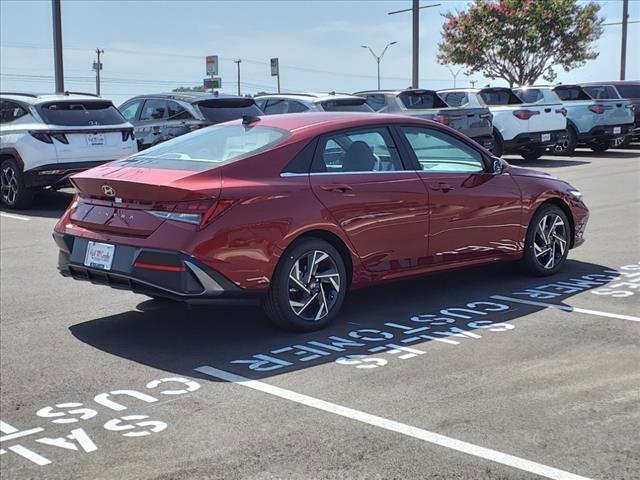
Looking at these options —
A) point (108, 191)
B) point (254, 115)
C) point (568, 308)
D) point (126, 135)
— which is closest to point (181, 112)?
Answer: point (126, 135)

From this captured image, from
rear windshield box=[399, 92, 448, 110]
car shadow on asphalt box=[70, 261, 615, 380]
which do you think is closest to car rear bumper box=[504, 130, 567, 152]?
rear windshield box=[399, 92, 448, 110]

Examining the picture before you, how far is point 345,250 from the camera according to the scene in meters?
6.29

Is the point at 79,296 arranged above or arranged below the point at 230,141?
below

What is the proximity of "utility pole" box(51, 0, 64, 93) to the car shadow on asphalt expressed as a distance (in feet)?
57.1

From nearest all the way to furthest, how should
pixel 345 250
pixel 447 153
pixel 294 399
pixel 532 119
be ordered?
pixel 294 399 < pixel 345 250 < pixel 447 153 < pixel 532 119

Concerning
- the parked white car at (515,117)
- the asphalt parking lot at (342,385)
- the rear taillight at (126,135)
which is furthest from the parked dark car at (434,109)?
the asphalt parking lot at (342,385)

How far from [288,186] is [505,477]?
9.19 ft

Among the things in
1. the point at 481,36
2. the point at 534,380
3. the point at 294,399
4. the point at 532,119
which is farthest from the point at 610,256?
the point at 481,36

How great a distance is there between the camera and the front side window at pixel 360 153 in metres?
6.37

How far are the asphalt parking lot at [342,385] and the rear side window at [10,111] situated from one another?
6.02 metres

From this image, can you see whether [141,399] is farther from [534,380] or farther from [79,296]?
[79,296]

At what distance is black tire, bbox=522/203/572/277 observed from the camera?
7633 mm

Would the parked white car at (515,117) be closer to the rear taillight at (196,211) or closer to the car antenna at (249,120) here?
the car antenna at (249,120)

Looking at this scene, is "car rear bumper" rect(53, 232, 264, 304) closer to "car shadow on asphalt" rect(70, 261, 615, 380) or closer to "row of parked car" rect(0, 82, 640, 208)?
"car shadow on asphalt" rect(70, 261, 615, 380)
